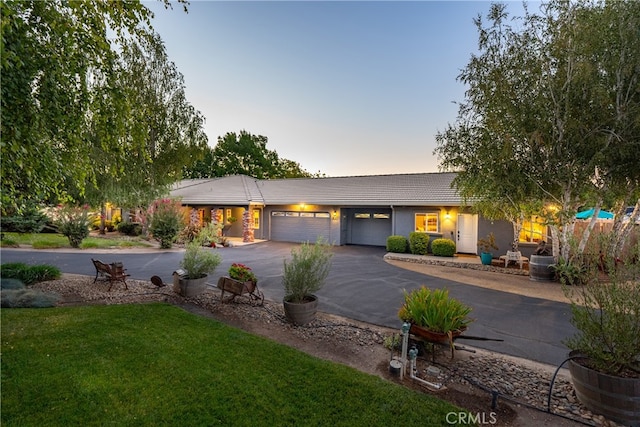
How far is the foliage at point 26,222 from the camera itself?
58.5 feet

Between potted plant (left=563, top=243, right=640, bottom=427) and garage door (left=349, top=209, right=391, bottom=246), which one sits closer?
potted plant (left=563, top=243, right=640, bottom=427)

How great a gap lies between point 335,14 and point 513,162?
854 cm

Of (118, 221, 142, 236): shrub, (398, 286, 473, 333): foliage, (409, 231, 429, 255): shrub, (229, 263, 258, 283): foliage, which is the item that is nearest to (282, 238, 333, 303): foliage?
(229, 263, 258, 283): foliage

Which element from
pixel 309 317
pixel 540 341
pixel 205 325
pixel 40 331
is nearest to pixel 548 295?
pixel 540 341

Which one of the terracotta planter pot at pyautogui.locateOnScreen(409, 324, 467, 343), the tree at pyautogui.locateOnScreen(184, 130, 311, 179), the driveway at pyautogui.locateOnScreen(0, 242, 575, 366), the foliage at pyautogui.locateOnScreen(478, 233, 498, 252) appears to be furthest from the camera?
the tree at pyautogui.locateOnScreen(184, 130, 311, 179)

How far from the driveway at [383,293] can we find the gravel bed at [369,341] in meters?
0.48

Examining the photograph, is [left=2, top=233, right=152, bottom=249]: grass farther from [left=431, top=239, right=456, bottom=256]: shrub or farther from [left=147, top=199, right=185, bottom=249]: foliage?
[left=431, top=239, right=456, bottom=256]: shrub

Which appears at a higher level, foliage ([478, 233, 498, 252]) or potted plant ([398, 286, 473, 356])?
foliage ([478, 233, 498, 252])

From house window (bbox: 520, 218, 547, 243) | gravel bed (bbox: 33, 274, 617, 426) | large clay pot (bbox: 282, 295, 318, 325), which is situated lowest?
gravel bed (bbox: 33, 274, 617, 426)

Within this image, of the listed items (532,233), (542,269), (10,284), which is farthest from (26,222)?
(532,233)

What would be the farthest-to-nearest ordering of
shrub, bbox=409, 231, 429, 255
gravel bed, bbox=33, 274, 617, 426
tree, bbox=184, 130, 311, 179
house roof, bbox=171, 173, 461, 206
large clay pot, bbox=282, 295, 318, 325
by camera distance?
1. tree, bbox=184, 130, 311, 179
2. house roof, bbox=171, 173, 461, 206
3. shrub, bbox=409, 231, 429, 255
4. large clay pot, bbox=282, 295, 318, 325
5. gravel bed, bbox=33, 274, 617, 426

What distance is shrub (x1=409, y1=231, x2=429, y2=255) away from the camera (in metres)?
14.9

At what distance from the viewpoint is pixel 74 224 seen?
15.3 metres

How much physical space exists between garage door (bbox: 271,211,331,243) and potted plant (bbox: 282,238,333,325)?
12757mm
